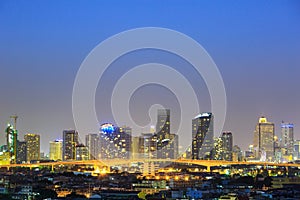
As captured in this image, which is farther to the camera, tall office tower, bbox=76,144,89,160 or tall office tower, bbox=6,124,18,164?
tall office tower, bbox=76,144,89,160

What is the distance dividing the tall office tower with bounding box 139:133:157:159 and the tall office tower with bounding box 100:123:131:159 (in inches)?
56.3

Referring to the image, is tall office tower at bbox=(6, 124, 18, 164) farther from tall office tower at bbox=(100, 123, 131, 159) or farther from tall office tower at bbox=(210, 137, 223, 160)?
tall office tower at bbox=(210, 137, 223, 160)

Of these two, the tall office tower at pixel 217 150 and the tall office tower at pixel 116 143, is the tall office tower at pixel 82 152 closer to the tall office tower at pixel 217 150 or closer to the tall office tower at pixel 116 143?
the tall office tower at pixel 116 143

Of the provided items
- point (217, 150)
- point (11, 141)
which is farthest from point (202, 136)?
point (11, 141)

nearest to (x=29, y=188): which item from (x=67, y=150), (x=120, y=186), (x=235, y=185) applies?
(x=120, y=186)

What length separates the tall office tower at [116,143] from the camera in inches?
2040

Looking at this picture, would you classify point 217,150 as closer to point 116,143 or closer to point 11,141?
point 116,143

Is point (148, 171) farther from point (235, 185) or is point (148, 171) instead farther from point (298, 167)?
point (235, 185)

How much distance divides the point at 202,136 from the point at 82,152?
806 cm

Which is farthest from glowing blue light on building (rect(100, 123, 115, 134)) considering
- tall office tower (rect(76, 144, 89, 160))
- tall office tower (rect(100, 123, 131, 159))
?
Result: tall office tower (rect(76, 144, 89, 160))

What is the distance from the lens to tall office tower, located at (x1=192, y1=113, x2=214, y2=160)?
49.1 m

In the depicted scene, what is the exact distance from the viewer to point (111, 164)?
47.2m

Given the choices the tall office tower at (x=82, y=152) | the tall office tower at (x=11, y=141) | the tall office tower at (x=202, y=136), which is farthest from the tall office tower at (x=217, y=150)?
the tall office tower at (x=11, y=141)

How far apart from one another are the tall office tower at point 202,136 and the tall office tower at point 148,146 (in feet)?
7.86
